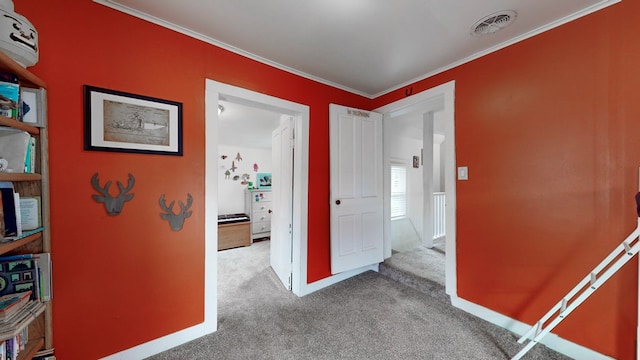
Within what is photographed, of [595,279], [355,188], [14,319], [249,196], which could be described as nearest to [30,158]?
[14,319]

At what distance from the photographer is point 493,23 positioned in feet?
5.50

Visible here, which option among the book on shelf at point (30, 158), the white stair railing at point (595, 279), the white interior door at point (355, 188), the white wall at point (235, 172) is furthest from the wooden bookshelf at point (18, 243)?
the white wall at point (235, 172)

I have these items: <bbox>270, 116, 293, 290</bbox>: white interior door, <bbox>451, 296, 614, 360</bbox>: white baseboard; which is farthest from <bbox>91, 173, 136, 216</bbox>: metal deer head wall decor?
<bbox>451, 296, 614, 360</bbox>: white baseboard

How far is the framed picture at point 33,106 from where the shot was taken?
4.00ft

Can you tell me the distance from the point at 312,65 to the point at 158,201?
180cm

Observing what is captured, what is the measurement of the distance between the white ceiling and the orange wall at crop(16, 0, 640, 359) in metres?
0.11

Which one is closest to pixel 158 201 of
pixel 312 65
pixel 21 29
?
pixel 21 29

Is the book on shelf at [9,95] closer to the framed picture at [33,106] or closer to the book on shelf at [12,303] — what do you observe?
the framed picture at [33,106]

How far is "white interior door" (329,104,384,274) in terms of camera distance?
8.66 ft

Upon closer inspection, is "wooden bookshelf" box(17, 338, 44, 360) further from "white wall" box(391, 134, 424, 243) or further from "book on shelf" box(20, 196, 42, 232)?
"white wall" box(391, 134, 424, 243)

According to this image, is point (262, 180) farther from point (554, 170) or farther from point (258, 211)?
point (554, 170)

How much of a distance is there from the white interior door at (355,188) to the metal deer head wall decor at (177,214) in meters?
1.43

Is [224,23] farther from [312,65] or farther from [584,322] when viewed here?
[584,322]

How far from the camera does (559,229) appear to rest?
167 cm
